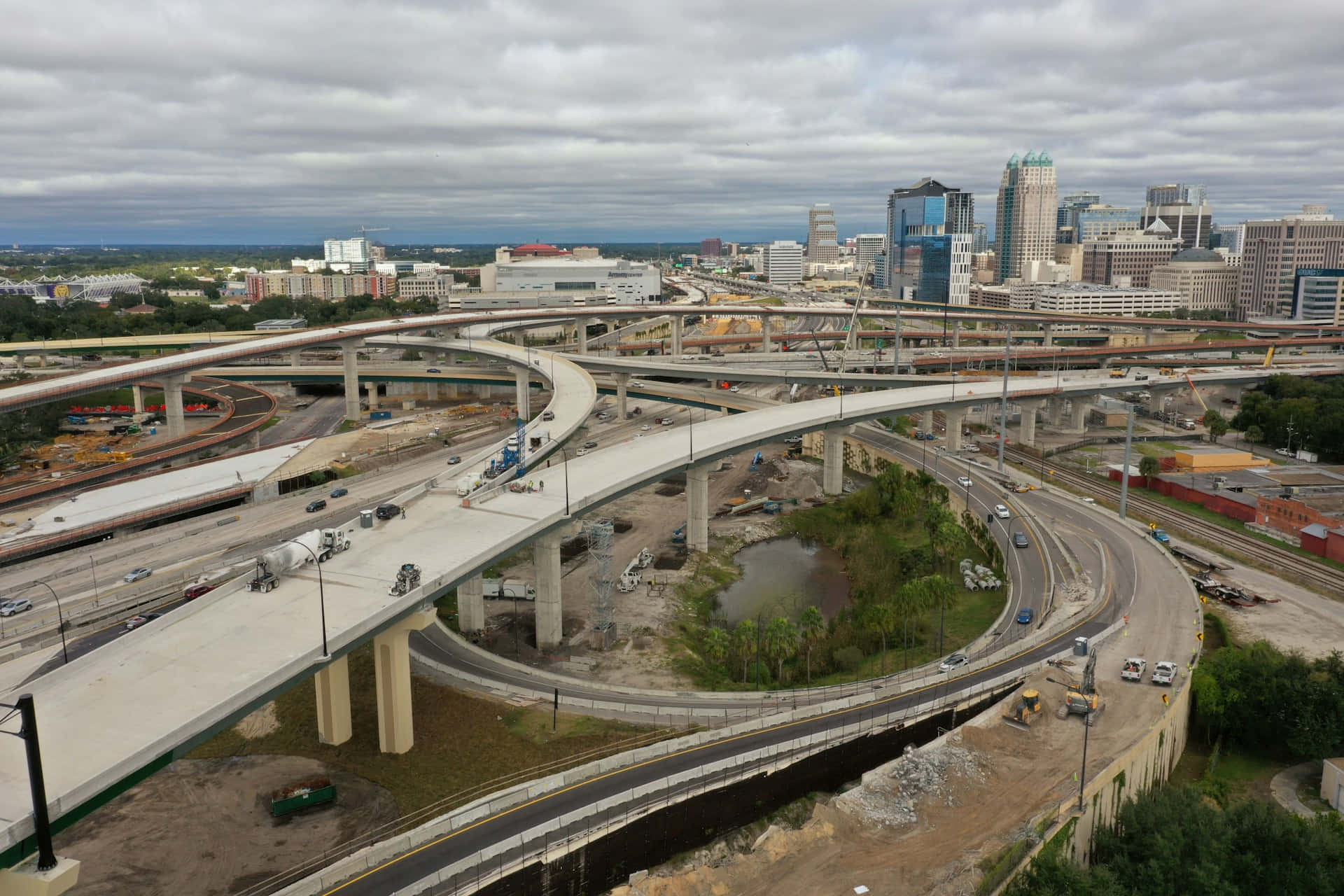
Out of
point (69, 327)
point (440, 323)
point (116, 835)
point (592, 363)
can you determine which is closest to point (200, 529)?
point (116, 835)

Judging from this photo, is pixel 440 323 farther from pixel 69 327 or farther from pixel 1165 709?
pixel 1165 709

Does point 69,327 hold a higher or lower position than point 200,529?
higher

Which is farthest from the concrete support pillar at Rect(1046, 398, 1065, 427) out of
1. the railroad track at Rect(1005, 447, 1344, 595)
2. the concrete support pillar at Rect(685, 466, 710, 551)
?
the concrete support pillar at Rect(685, 466, 710, 551)

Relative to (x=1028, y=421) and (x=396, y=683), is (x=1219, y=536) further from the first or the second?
(x=396, y=683)

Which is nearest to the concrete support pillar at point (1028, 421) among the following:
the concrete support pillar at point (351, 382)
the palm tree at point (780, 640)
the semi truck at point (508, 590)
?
the palm tree at point (780, 640)

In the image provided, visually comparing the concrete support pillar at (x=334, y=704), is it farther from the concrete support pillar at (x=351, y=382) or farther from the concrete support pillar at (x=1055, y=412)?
the concrete support pillar at (x=1055, y=412)

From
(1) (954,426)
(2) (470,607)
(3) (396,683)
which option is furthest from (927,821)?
(1) (954,426)

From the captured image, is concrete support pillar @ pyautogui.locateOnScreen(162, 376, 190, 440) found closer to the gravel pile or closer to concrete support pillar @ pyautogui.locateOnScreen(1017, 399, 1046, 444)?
the gravel pile
